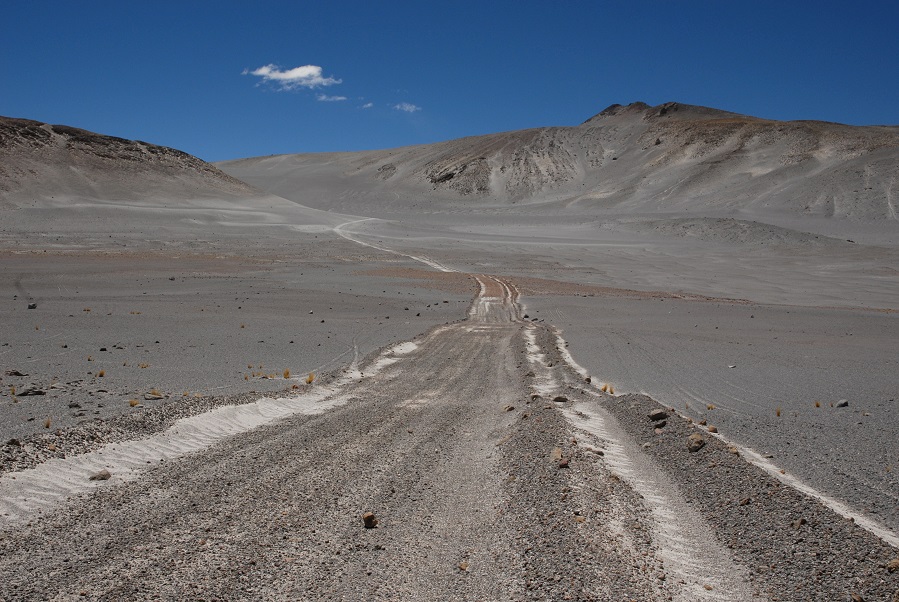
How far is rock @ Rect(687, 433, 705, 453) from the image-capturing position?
219 inches

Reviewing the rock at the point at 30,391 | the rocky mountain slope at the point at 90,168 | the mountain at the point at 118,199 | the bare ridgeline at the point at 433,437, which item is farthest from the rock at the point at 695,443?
the rocky mountain slope at the point at 90,168

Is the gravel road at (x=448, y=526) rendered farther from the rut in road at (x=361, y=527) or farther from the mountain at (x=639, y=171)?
the mountain at (x=639, y=171)

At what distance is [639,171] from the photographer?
94.7 m

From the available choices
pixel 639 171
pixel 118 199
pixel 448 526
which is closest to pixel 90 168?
pixel 118 199

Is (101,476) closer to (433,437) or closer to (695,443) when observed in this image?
(433,437)

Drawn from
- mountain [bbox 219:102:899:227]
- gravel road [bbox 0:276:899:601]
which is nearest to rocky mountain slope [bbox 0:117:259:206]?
mountain [bbox 219:102:899:227]

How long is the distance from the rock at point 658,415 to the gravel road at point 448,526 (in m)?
0.09

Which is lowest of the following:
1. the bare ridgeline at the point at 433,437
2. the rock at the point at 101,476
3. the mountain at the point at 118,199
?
the bare ridgeline at the point at 433,437

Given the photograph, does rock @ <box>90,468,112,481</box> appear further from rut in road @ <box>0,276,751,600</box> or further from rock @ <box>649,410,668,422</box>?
rock @ <box>649,410,668,422</box>

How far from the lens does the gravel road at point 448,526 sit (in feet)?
11.1

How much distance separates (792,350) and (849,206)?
6367 cm

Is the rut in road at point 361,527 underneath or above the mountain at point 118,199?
underneath

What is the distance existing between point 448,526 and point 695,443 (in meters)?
2.50

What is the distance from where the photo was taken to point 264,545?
3.79m
